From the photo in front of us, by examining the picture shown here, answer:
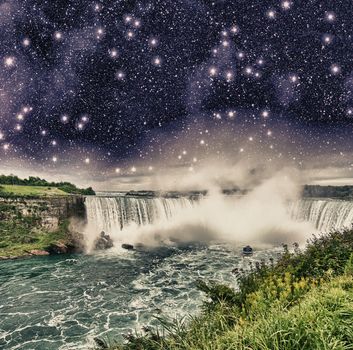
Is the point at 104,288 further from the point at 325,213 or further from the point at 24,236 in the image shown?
the point at 325,213

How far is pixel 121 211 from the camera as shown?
41.5 meters

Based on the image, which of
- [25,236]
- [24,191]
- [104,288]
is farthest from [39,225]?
[104,288]

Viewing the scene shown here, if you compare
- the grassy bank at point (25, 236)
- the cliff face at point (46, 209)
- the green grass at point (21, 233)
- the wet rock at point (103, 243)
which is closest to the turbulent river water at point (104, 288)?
the cliff face at point (46, 209)

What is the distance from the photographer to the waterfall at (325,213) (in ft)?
105

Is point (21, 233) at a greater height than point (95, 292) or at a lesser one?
greater

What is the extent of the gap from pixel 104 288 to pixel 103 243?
51.5ft

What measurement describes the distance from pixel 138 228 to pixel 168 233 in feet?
17.7

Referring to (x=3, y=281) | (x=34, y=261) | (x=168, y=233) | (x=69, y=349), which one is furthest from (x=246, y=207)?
(x=69, y=349)

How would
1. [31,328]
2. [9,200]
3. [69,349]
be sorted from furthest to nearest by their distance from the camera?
1. [9,200]
2. [31,328]
3. [69,349]

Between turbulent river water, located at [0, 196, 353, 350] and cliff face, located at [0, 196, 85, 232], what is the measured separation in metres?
2.39

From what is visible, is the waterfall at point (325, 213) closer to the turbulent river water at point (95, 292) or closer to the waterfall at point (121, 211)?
the turbulent river water at point (95, 292)

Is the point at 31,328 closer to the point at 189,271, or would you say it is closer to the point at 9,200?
the point at 189,271

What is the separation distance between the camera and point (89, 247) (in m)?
34.6

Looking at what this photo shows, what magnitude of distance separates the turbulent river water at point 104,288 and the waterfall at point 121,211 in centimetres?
57
